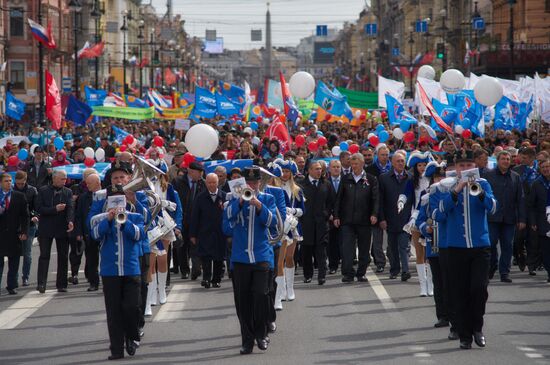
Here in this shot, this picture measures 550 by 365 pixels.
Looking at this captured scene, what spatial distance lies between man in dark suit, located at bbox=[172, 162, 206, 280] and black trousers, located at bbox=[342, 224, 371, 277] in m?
2.08

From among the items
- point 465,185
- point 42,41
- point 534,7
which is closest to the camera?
point 465,185

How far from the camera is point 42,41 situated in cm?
3472

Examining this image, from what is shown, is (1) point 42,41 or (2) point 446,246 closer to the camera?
(2) point 446,246

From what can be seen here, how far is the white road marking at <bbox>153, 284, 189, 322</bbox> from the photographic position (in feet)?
46.3

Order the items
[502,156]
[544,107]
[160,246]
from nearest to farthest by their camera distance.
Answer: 1. [160,246]
2. [502,156]
3. [544,107]

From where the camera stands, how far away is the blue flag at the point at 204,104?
38719mm

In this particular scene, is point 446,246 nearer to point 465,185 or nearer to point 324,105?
point 465,185

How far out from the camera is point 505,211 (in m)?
16.9

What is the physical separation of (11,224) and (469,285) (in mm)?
7488

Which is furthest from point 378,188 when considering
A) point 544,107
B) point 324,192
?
point 544,107

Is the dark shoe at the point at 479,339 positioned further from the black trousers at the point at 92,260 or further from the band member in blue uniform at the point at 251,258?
the black trousers at the point at 92,260

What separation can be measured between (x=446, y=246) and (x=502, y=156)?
5.38 meters

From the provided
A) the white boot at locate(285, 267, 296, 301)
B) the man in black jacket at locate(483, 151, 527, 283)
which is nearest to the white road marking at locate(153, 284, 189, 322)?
the white boot at locate(285, 267, 296, 301)

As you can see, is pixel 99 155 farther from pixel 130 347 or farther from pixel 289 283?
pixel 130 347
